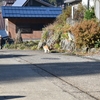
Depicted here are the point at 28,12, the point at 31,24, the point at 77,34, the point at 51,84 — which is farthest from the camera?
the point at 31,24

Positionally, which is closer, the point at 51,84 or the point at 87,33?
the point at 51,84

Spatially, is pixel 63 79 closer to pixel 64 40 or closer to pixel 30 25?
pixel 64 40

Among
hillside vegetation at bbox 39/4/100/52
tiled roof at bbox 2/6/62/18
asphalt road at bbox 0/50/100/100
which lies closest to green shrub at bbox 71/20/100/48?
hillside vegetation at bbox 39/4/100/52

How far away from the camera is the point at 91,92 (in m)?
11.0

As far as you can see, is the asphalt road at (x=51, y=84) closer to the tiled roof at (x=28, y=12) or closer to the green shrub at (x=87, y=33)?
the green shrub at (x=87, y=33)

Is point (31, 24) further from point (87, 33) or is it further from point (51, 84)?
point (51, 84)

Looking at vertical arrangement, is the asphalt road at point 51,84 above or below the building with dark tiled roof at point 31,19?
below

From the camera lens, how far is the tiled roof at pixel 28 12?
166 feet

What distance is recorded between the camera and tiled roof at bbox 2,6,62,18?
166ft

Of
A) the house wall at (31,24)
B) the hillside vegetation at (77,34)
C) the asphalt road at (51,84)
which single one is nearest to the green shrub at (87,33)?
the hillside vegetation at (77,34)

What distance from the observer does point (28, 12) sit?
5147cm

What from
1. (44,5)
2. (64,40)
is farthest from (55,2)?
(64,40)

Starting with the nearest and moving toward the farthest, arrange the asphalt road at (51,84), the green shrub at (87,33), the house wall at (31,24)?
1. the asphalt road at (51,84)
2. the green shrub at (87,33)
3. the house wall at (31,24)

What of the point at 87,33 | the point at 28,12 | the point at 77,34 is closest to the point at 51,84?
the point at 87,33
